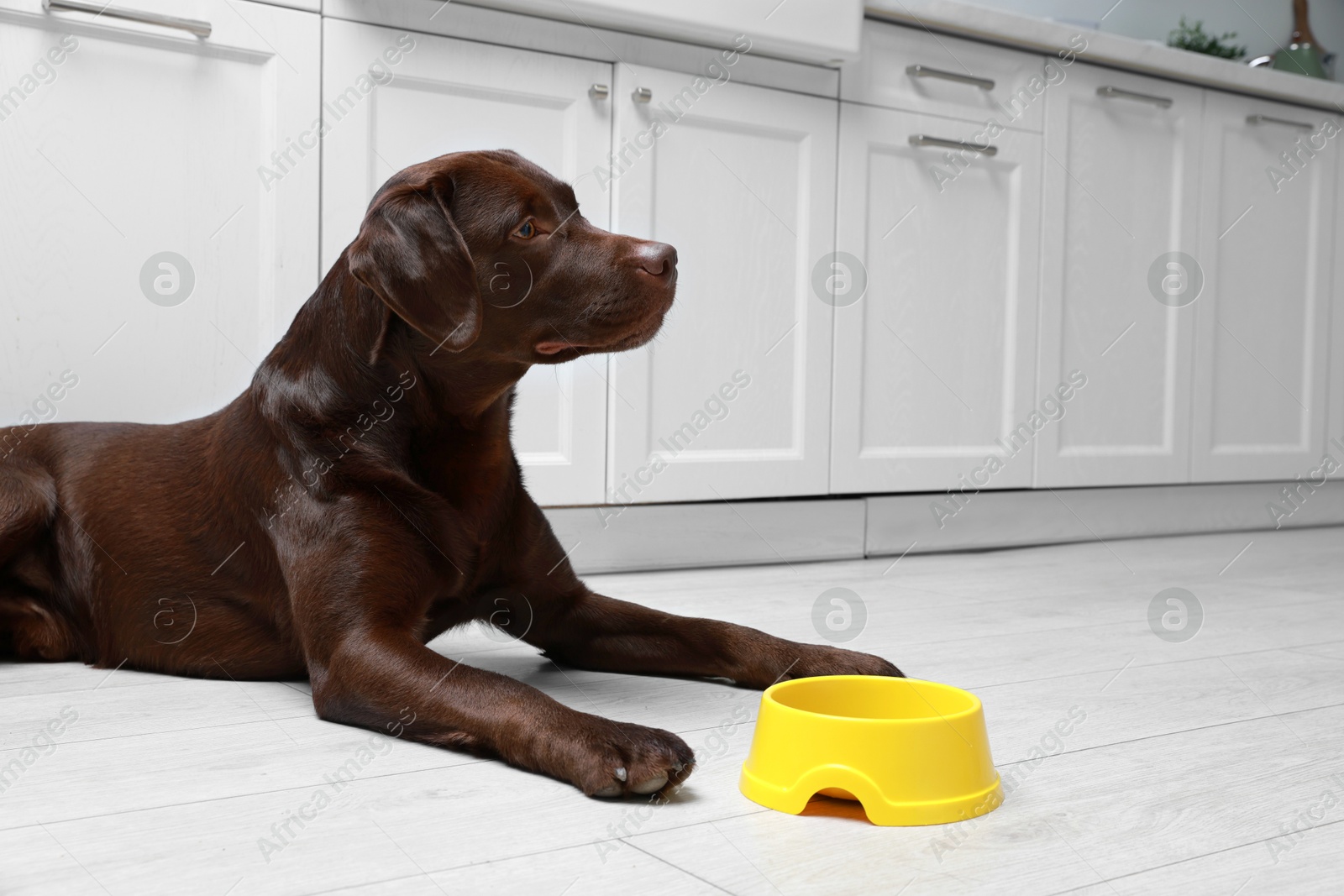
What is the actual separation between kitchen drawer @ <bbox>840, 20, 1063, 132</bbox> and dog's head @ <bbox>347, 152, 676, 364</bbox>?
1.54 m

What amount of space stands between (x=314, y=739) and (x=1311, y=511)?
3.60 meters

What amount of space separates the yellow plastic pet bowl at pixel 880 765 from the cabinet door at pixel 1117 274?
7.28 feet

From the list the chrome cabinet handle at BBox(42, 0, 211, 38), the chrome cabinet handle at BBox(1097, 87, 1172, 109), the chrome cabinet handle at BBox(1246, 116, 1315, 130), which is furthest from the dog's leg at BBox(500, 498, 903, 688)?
the chrome cabinet handle at BBox(1246, 116, 1315, 130)

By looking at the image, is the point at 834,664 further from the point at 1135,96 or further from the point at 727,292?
the point at 1135,96

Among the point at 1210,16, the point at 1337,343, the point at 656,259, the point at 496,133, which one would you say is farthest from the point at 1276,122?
the point at 656,259

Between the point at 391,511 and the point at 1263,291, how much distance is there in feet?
10.2

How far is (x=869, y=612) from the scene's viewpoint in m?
2.28

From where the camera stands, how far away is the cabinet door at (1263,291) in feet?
11.9

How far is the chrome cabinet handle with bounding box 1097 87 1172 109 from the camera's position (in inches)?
131

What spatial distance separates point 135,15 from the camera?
7.00 ft

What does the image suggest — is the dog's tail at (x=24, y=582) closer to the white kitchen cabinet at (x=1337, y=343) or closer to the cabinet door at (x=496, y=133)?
the cabinet door at (x=496, y=133)

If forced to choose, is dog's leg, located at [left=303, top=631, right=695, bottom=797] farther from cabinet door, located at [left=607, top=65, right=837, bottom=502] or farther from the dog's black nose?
Result: cabinet door, located at [left=607, top=65, right=837, bottom=502]

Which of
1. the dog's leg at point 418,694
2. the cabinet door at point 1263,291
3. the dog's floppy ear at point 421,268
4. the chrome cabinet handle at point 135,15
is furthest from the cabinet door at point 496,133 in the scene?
the cabinet door at point 1263,291

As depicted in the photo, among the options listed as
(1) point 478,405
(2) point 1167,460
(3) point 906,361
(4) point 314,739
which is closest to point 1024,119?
(3) point 906,361
